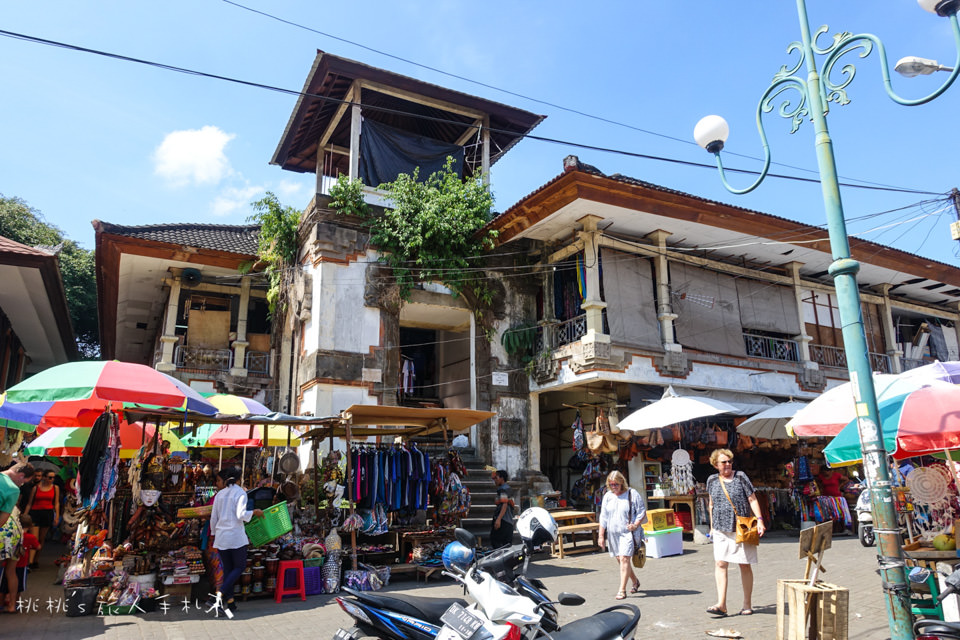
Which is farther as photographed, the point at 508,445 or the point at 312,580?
the point at 508,445

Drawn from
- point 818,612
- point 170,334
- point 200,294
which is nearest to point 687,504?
point 818,612

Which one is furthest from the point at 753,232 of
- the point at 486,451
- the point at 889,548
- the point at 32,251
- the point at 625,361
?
the point at 32,251

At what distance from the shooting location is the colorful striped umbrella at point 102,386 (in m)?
7.33

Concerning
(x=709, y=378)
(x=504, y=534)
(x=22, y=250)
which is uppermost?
(x=22, y=250)

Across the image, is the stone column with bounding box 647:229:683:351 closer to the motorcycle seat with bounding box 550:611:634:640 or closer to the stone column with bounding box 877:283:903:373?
the stone column with bounding box 877:283:903:373

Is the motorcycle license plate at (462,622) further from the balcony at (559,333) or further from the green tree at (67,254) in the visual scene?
the green tree at (67,254)

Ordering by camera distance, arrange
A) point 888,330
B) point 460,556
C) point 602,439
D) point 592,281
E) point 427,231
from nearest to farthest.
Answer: point 460,556 → point 602,439 → point 592,281 → point 427,231 → point 888,330

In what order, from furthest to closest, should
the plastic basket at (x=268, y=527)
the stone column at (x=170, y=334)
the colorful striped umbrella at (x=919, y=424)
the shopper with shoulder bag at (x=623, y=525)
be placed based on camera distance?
the stone column at (x=170, y=334) → the plastic basket at (x=268, y=527) → the shopper with shoulder bag at (x=623, y=525) → the colorful striped umbrella at (x=919, y=424)

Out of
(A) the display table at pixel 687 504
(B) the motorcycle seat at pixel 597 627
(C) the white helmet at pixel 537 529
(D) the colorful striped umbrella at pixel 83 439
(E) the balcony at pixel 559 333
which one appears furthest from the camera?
(E) the balcony at pixel 559 333

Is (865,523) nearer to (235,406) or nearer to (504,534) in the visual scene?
(504,534)

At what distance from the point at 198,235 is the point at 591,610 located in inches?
575

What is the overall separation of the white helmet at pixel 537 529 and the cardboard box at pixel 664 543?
7834mm

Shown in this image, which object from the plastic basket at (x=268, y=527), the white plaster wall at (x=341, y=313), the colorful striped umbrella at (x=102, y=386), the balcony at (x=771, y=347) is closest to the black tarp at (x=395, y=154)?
the white plaster wall at (x=341, y=313)

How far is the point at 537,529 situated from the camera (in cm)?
402
